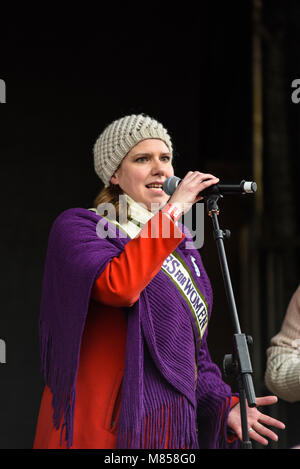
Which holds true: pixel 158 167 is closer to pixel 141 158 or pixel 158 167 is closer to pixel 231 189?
pixel 141 158

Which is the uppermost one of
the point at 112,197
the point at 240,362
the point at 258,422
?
the point at 112,197

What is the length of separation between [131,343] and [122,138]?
2.57 ft

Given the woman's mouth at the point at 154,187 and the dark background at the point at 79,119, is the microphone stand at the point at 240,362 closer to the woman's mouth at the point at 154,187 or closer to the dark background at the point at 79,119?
the woman's mouth at the point at 154,187

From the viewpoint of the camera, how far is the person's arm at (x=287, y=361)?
219 cm

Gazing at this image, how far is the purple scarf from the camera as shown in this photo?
1680 mm

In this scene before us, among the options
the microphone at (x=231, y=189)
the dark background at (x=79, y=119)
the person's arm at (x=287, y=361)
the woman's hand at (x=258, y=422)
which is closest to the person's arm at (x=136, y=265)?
the microphone at (x=231, y=189)

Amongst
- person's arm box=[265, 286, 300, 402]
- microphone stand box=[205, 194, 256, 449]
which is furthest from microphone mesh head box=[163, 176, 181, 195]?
person's arm box=[265, 286, 300, 402]

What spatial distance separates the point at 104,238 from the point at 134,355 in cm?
36

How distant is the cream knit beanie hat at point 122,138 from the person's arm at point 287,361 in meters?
0.75

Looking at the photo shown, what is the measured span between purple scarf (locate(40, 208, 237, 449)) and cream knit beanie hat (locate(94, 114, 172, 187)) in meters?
0.34

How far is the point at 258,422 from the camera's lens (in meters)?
1.90

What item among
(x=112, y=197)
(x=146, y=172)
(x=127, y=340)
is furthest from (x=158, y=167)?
(x=127, y=340)

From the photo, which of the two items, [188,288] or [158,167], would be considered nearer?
[188,288]
